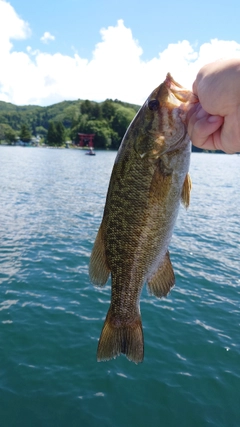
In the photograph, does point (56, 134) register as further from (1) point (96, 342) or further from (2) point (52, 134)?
(1) point (96, 342)

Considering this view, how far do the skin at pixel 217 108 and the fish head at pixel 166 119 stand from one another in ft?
0.35

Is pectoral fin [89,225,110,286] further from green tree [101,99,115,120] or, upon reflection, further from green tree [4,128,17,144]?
green tree [4,128,17,144]

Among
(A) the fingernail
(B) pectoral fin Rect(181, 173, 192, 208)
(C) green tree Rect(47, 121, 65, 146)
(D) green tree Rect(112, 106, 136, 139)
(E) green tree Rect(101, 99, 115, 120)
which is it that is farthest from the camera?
(E) green tree Rect(101, 99, 115, 120)

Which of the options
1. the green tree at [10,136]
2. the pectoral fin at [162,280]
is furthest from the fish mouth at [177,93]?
the green tree at [10,136]

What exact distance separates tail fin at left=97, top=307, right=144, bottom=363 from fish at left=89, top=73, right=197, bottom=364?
0.01m

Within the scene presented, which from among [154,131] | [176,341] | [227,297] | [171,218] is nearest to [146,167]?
[154,131]

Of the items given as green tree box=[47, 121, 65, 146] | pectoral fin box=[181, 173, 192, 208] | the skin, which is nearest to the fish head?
the skin

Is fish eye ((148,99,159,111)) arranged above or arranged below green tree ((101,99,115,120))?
below

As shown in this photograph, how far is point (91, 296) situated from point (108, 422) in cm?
478

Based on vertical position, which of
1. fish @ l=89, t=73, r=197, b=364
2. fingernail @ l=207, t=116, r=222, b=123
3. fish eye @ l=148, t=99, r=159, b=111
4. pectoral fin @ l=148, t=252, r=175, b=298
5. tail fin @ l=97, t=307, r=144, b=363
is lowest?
tail fin @ l=97, t=307, r=144, b=363

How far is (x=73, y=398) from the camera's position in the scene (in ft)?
20.7

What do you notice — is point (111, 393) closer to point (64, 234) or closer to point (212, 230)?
point (64, 234)

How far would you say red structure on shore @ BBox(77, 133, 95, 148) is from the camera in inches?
5081

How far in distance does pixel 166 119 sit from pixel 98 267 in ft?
5.14
